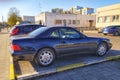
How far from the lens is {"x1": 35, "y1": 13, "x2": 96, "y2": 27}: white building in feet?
120

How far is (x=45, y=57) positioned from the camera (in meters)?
5.30

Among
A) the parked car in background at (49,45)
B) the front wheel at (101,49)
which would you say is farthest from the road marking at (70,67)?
the front wheel at (101,49)

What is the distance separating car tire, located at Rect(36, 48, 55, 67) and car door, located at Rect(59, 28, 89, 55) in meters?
0.41

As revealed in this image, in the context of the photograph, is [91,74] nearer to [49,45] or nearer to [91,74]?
[91,74]

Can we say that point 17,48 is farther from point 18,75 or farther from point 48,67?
point 48,67

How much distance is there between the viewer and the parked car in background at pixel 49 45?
4942mm

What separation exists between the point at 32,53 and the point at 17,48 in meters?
0.52

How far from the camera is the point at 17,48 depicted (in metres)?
4.89

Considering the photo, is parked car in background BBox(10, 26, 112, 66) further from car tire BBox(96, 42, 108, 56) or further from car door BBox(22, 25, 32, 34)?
car door BBox(22, 25, 32, 34)

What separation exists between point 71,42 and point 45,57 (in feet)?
3.94

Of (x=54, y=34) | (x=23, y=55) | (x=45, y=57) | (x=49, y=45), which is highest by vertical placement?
(x=54, y=34)

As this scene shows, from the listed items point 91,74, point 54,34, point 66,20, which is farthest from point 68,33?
point 66,20

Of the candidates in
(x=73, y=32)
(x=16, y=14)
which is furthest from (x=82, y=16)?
(x=73, y=32)

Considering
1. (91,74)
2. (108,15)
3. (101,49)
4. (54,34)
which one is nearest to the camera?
(91,74)
